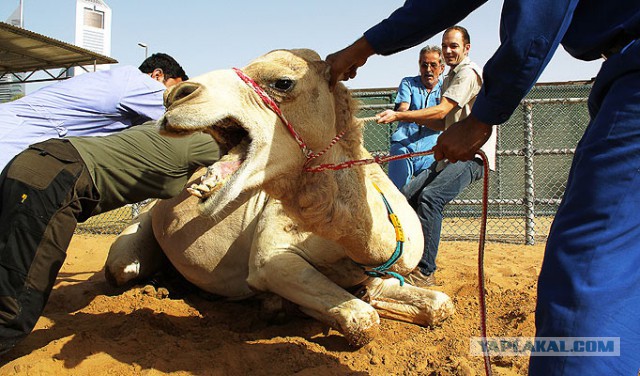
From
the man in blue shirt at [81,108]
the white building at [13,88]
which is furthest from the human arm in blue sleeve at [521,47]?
the white building at [13,88]

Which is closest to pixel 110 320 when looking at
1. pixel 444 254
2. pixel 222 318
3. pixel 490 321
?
pixel 222 318

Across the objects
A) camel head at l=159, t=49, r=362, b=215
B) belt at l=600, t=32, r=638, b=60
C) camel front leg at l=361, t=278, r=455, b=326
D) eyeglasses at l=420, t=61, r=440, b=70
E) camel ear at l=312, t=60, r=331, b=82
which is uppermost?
eyeglasses at l=420, t=61, r=440, b=70

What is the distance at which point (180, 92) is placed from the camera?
8.73 feet

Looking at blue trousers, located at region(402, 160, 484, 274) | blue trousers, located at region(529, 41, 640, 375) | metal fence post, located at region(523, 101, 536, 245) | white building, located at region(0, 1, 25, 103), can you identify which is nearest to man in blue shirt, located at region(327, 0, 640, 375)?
blue trousers, located at region(529, 41, 640, 375)

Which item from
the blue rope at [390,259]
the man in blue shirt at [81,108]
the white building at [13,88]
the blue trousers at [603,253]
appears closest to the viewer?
the blue trousers at [603,253]

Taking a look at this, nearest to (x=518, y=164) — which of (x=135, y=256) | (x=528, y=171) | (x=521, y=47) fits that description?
(x=528, y=171)

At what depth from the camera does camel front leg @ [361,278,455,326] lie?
3.89 m

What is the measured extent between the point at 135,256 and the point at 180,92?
2.81 meters

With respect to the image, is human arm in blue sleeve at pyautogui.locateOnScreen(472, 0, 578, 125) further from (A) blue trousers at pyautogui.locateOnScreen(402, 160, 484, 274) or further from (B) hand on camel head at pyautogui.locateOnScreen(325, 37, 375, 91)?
(A) blue trousers at pyautogui.locateOnScreen(402, 160, 484, 274)

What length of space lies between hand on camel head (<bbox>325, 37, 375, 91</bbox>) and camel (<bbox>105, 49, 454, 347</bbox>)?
55mm

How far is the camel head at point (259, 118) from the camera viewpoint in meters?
2.60

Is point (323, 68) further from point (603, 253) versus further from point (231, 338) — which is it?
point (231, 338)

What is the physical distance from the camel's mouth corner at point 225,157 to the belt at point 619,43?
1543 millimetres

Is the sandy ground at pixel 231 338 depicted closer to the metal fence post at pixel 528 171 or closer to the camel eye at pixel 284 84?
the camel eye at pixel 284 84
